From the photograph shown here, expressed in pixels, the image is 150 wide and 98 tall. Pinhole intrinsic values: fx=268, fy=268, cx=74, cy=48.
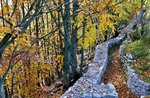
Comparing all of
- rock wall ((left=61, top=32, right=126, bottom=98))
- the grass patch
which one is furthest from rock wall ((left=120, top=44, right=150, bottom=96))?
rock wall ((left=61, top=32, right=126, bottom=98))

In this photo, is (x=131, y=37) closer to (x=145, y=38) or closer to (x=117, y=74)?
(x=145, y=38)

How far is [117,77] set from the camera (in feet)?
49.1

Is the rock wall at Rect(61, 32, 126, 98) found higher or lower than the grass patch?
lower

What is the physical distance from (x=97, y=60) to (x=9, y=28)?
1024 centimetres

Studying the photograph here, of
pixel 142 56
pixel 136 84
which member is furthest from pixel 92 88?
pixel 142 56

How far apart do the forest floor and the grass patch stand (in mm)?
1033

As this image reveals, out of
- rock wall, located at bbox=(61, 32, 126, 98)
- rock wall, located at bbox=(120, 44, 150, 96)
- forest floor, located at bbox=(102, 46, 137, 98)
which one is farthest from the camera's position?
forest floor, located at bbox=(102, 46, 137, 98)

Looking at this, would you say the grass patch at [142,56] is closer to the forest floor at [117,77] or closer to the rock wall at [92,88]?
the forest floor at [117,77]

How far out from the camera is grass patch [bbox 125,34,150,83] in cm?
1314

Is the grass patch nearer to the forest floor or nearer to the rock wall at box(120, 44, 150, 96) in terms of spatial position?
the rock wall at box(120, 44, 150, 96)

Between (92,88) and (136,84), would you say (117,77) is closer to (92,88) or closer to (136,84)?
(136,84)

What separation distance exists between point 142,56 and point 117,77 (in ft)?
5.92

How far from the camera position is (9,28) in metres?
6.38

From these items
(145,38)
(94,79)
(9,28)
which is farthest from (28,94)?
(9,28)
